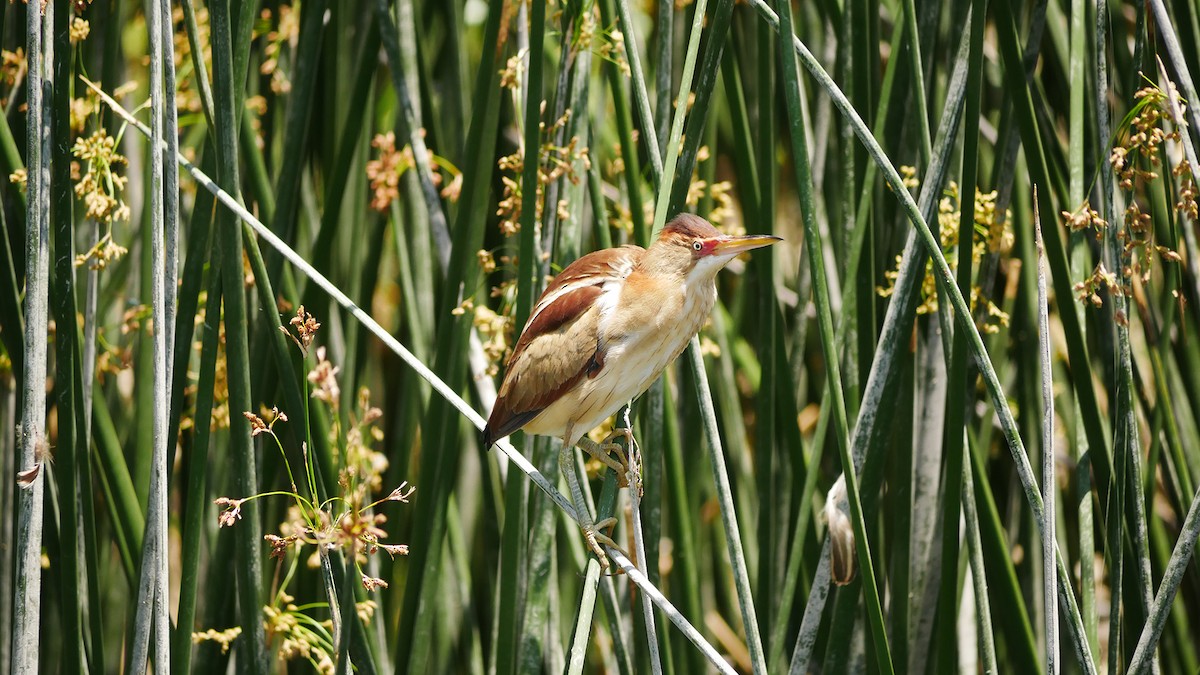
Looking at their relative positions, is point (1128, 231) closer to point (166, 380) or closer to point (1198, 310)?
point (1198, 310)

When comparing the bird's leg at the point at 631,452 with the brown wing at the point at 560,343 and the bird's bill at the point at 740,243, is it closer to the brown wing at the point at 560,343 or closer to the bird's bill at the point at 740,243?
the brown wing at the point at 560,343

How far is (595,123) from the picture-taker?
8.02ft

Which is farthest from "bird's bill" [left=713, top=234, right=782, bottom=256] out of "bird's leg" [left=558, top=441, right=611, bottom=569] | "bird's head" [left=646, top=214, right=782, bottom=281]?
"bird's leg" [left=558, top=441, right=611, bottom=569]

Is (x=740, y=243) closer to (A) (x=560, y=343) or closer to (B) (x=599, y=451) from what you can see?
(A) (x=560, y=343)

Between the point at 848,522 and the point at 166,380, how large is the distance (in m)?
0.99

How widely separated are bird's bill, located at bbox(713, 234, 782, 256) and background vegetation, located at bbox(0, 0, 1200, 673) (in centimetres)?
12

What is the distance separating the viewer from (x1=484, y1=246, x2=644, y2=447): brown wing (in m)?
1.86

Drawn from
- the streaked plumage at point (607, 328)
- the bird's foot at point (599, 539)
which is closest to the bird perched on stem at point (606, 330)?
the streaked plumage at point (607, 328)

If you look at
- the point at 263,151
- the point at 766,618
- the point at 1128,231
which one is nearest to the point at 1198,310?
the point at 1128,231

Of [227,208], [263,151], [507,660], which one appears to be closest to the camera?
[227,208]

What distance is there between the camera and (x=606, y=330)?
6.12 ft

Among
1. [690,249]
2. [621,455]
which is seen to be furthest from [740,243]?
[621,455]

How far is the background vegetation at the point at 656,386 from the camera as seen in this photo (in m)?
1.49

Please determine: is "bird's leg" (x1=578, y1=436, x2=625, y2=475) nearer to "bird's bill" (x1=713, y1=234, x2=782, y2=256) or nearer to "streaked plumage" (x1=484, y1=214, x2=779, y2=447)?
"streaked plumage" (x1=484, y1=214, x2=779, y2=447)
